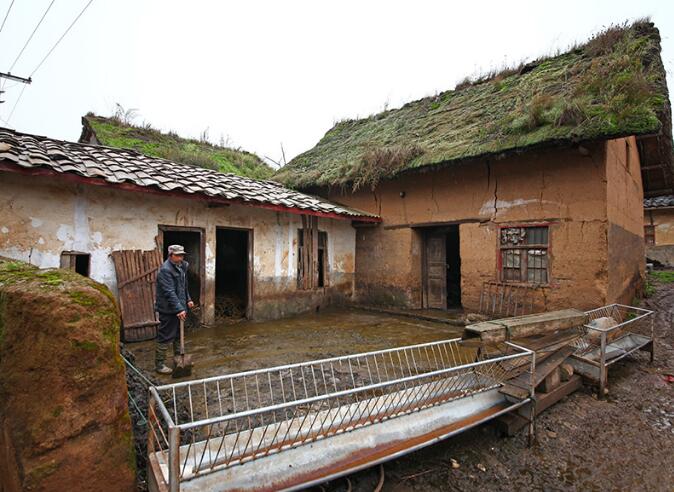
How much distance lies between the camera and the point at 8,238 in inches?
187

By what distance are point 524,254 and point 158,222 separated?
6.91 metres

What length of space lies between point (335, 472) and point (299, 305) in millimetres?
6135

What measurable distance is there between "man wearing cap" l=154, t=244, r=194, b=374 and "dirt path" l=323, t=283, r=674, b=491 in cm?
269

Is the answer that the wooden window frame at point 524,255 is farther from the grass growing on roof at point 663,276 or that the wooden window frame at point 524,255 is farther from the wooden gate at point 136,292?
the grass growing on roof at point 663,276

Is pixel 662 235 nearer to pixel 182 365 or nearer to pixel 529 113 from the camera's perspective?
pixel 529 113

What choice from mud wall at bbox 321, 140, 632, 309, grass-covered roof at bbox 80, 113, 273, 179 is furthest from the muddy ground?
grass-covered roof at bbox 80, 113, 273, 179

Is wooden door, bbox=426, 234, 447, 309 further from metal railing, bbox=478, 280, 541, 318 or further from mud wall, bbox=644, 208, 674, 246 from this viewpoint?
mud wall, bbox=644, 208, 674, 246

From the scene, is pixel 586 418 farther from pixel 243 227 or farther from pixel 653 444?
pixel 243 227

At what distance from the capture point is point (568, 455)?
3.01m

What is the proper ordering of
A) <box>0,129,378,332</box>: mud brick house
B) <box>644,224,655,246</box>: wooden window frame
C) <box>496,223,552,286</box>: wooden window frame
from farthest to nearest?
<box>644,224,655,246</box>: wooden window frame < <box>496,223,552,286</box>: wooden window frame < <box>0,129,378,332</box>: mud brick house

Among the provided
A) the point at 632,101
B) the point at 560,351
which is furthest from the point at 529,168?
the point at 560,351

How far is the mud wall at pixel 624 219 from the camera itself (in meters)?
6.03

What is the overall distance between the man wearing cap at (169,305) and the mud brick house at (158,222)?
5.81ft

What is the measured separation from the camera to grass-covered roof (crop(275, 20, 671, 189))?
538 cm
